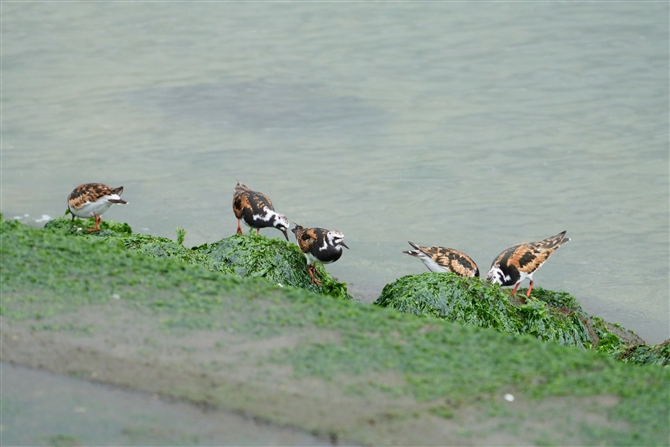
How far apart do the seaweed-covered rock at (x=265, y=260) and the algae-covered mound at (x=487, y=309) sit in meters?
0.69

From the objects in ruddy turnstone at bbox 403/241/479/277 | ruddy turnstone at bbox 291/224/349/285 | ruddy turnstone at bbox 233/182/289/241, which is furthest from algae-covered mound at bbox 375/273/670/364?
ruddy turnstone at bbox 233/182/289/241

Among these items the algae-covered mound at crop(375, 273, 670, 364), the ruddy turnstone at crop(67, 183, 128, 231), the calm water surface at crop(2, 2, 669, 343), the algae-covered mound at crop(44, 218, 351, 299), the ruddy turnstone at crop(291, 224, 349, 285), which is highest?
the calm water surface at crop(2, 2, 669, 343)

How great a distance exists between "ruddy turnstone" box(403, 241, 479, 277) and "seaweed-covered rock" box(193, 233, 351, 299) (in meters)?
1.08

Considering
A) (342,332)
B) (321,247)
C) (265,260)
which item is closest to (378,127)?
(321,247)

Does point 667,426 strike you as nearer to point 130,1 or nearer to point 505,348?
point 505,348

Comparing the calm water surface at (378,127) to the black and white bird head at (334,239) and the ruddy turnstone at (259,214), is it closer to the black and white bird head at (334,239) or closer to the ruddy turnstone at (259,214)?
the ruddy turnstone at (259,214)

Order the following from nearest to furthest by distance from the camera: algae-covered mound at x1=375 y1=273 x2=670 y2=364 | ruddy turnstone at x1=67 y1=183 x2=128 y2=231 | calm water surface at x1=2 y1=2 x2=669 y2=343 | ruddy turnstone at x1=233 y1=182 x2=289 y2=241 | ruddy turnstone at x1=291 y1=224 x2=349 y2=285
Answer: algae-covered mound at x1=375 y1=273 x2=670 y2=364
ruddy turnstone at x1=291 y1=224 x2=349 y2=285
ruddy turnstone at x1=67 y1=183 x2=128 y2=231
ruddy turnstone at x1=233 y1=182 x2=289 y2=241
calm water surface at x1=2 y1=2 x2=669 y2=343

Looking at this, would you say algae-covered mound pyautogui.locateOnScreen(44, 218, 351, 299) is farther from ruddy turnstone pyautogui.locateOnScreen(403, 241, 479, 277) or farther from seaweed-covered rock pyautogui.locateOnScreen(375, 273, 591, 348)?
ruddy turnstone pyautogui.locateOnScreen(403, 241, 479, 277)

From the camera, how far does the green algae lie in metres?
3.38

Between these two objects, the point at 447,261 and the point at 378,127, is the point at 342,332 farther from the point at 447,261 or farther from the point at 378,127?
the point at 378,127

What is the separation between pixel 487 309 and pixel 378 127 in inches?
270

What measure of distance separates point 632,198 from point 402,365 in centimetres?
757

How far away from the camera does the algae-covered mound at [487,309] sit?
5758mm

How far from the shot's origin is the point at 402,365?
354 centimetres
